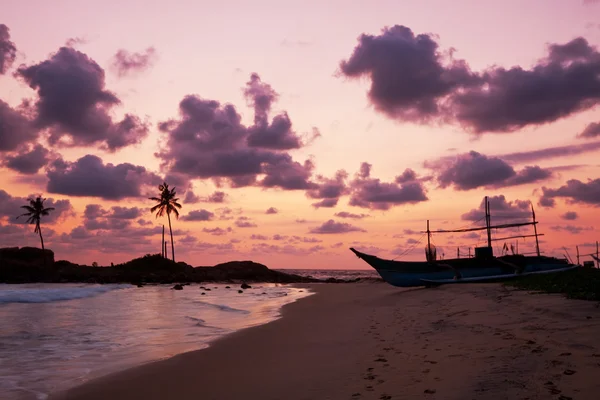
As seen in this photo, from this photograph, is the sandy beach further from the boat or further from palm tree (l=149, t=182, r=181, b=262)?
palm tree (l=149, t=182, r=181, b=262)

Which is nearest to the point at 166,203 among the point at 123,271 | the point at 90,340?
the point at 123,271

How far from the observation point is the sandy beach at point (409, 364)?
692 cm

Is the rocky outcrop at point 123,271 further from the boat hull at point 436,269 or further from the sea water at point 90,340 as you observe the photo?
the sea water at point 90,340

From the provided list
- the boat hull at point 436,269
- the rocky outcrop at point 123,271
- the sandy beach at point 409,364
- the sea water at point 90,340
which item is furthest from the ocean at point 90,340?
the rocky outcrop at point 123,271

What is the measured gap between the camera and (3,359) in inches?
496

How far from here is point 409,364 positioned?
8.72 m

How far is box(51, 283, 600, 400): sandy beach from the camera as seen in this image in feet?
22.7

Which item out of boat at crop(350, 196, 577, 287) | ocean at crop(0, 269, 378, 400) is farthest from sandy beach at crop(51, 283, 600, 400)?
boat at crop(350, 196, 577, 287)

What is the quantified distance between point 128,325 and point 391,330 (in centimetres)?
1139

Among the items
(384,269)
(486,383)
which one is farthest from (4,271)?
(486,383)

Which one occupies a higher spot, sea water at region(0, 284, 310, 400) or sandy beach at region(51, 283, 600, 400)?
sandy beach at region(51, 283, 600, 400)

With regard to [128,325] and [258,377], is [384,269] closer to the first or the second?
[128,325]

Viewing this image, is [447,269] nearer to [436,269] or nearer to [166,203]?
[436,269]

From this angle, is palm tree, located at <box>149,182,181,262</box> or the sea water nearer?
the sea water
